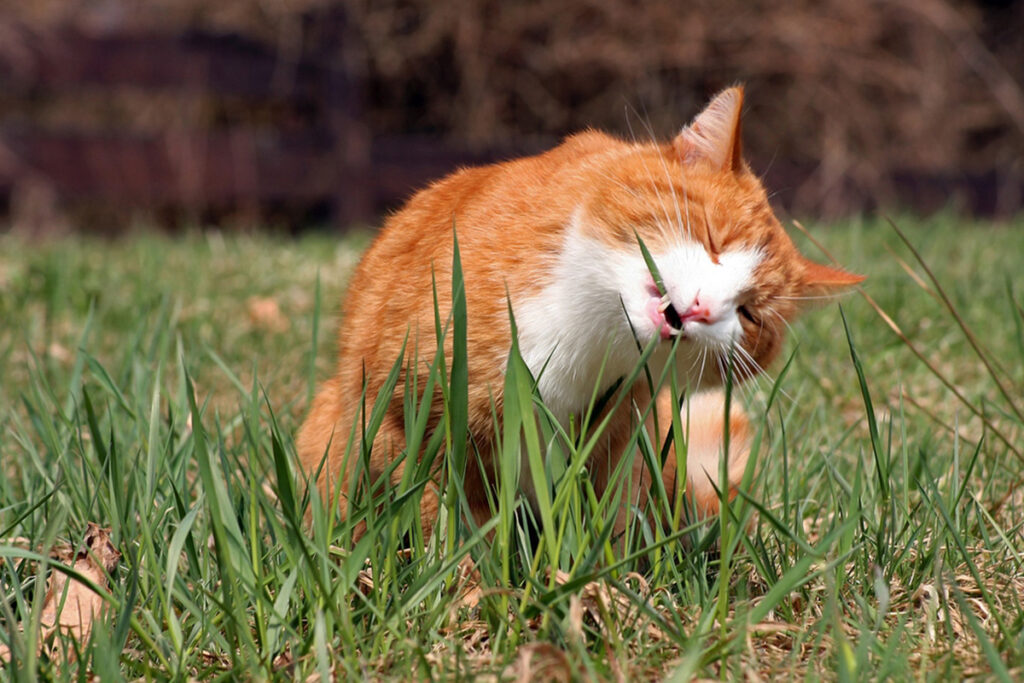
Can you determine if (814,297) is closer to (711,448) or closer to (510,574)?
(711,448)

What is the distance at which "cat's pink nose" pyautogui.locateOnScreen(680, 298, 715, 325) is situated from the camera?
1.24 metres

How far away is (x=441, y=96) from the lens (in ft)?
19.8

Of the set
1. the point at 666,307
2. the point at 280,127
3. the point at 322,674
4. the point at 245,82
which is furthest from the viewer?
the point at 280,127

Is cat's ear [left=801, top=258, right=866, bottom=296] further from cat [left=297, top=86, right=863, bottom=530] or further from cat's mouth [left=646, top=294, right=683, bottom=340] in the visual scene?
cat's mouth [left=646, top=294, right=683, bottom=340]

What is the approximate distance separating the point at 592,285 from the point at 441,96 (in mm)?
4954

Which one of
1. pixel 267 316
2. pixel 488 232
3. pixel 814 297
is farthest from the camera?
pixel 267 316

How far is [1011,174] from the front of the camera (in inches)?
218

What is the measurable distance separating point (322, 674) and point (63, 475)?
0.59 meters

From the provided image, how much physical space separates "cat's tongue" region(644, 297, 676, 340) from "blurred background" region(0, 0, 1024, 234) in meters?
4.04

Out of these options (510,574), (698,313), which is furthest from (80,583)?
(698,313)

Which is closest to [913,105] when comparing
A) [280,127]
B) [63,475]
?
[280,127]

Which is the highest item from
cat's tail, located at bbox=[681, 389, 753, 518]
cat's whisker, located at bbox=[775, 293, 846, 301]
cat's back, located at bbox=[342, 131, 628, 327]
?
cat's back, located at bbox=[342, 131, 628, 327]

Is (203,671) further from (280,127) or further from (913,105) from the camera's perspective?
(913,105)

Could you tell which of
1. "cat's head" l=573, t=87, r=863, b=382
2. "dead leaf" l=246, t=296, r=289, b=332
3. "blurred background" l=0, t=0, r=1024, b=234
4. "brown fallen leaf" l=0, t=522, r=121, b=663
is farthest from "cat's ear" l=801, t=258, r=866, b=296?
"blurred background" l=0, t=0, r=1024, b=234
